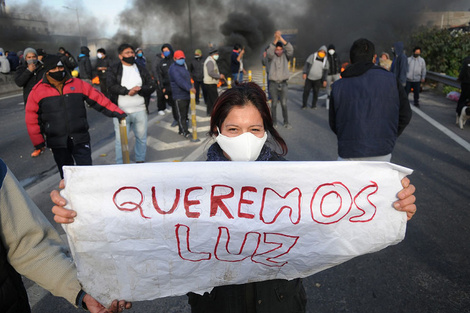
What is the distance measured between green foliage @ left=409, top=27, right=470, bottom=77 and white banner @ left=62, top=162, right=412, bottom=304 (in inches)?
580

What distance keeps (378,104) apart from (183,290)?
7.72 feet

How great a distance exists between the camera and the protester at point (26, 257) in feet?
4.43

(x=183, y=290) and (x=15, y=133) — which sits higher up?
(x=183, y=290)

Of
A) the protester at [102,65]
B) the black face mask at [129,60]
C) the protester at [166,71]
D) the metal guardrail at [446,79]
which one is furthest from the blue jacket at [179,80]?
the metal guardrail at [446,79]

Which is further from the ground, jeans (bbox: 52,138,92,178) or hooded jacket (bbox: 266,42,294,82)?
hooded jacket (bbox: 266,42,294,82)

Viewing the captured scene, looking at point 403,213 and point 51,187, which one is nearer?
point 403,213

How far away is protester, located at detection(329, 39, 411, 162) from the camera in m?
3.06

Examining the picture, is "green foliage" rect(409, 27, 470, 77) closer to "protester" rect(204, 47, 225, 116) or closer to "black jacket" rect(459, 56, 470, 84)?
"black jacket" rect(459, 56, 470, 84)

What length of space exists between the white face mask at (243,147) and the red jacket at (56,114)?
118 inches

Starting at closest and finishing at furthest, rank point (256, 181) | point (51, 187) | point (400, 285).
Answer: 1. point (256, 181)
2. point (400, 285)
3. point (51, 187)

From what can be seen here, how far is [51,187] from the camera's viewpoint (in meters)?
5.11

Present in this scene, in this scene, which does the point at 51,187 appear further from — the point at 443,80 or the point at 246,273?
the point at 443,80

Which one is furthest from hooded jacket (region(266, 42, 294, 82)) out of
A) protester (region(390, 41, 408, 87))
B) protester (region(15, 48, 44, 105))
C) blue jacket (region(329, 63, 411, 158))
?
blue jacket (region(329, 63, 411, 158))

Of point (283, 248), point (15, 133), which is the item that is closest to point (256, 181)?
point (283, 248)
